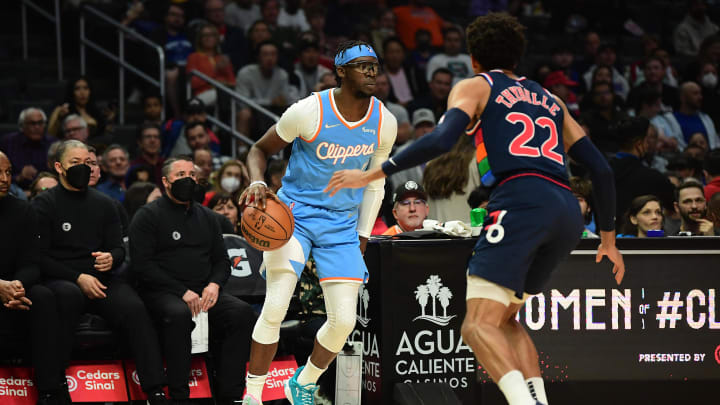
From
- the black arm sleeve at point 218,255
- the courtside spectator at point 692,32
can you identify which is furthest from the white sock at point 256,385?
the courtside spectator at point 692,32

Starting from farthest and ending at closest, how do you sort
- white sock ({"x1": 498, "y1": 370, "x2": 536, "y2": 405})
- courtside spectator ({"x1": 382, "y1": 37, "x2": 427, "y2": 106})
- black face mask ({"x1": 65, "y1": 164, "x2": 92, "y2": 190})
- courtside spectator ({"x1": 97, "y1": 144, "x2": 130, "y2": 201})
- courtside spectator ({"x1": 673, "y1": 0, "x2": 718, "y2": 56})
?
courtside spectator ({"x1": 673, "y1": 0, "x2": 718, "y2": 56}) < courtside spectator ({"x1": 382, "y1": 37, "x2": 427, "y2": 106}) < courtside spectator ({"x1": 97, "y1": 144, "x2": 130, "y2": 201}) < black face mask ({"x1": 65, "y1": 164, "x2": 92, "y2": 190}) < white sock ({"x1": 498, "y1": 370, "x2": 536, "y2": 405})

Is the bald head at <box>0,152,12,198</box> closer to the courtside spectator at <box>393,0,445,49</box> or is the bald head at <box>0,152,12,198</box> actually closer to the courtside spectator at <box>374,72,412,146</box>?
the courtside spectator at <box>374,72,412,146</box>

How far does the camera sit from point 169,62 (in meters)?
11.6

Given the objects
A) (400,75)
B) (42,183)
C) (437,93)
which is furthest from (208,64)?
(42,183)

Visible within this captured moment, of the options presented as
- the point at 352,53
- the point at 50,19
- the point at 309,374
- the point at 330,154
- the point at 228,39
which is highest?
the point at 50,19

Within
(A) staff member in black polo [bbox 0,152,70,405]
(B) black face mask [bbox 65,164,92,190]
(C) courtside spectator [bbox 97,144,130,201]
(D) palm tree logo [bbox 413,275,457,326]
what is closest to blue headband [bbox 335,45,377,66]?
(D) palm tree logo [bbox 413,275,457,326]

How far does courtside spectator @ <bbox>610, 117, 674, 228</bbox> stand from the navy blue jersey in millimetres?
3936

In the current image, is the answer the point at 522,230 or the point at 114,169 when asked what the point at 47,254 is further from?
the point at 522,230

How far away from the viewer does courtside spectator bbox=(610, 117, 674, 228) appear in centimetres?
836

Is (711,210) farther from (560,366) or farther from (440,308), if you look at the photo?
(440,308)

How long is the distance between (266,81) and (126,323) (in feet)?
→ 19.2

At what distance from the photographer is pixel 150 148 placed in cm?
972

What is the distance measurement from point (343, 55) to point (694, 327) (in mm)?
3037

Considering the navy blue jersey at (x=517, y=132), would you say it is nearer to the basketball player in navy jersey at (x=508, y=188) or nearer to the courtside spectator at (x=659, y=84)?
the basketball player in navy jersey at (x=508, y=188)
